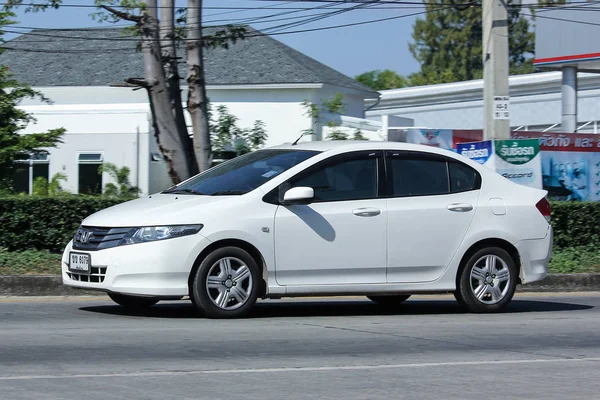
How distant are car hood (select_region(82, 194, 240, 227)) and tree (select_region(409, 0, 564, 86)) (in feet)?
252

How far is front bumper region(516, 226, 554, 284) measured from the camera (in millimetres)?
10844

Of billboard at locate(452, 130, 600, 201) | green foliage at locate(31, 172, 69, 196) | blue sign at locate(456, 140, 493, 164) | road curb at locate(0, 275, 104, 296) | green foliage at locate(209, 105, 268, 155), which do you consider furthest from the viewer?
green foliage at locate(31, 172, 69, 196)

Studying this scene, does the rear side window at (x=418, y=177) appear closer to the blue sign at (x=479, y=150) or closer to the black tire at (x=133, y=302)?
the black tire at (x=133, y=302)

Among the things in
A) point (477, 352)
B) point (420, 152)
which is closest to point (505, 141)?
point (420, 152)

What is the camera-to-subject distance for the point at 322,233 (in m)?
9.95

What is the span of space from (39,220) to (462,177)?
659cm

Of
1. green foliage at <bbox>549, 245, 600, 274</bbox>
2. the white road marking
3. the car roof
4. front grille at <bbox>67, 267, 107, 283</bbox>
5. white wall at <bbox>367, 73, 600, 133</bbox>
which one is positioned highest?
white wall at <bbox>367, 73, 600, 133</bbox>

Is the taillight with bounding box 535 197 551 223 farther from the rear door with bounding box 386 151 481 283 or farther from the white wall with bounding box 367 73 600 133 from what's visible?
the white wall with bounding box 367 73 600 133

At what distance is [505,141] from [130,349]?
32.1ft

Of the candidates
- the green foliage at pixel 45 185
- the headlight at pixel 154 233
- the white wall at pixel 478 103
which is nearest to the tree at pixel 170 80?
the headlight at pixel 154 233

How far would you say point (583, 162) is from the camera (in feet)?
71.4

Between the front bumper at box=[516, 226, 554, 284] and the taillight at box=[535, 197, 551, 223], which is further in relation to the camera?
the taillight at box=[535, 197, 551, 223]

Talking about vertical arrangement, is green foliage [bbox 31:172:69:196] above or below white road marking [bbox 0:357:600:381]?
above

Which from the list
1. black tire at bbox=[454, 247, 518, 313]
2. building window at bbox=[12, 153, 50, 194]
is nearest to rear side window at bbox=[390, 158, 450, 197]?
black tire at bbox=[454, 247, 518, 313]
